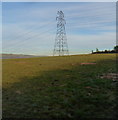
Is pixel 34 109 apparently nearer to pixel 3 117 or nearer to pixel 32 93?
pixel 3 117

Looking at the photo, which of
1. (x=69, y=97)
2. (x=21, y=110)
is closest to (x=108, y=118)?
(x=69, y=97)

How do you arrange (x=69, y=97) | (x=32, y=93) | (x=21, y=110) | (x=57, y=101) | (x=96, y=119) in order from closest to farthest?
(x=96, y=119) < (x=21, y=110) < (x=57, y=101) < (x=69, y=97) < (x=32, y=93)

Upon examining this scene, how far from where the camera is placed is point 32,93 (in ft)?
10.1

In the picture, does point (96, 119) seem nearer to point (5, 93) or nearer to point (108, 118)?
point (108, 118)

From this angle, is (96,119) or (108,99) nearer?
(96,119)

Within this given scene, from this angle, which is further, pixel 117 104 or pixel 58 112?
pixel 117 104

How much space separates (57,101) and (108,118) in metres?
0.91

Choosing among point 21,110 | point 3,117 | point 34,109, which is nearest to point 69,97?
point 34,109

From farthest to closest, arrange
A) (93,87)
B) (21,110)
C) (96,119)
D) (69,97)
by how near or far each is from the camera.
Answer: (93,87) < (69,97) < (21,110) < (96,119)

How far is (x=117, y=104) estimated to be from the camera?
2.37 m

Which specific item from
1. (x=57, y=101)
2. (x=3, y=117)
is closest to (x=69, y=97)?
(x=57, y=101)

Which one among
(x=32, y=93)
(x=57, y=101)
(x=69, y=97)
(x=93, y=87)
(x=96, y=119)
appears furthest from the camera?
(x=93, y=87)

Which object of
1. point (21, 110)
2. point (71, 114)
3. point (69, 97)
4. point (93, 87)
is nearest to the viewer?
point (71, 114)

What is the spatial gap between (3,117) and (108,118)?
1.47 meters
